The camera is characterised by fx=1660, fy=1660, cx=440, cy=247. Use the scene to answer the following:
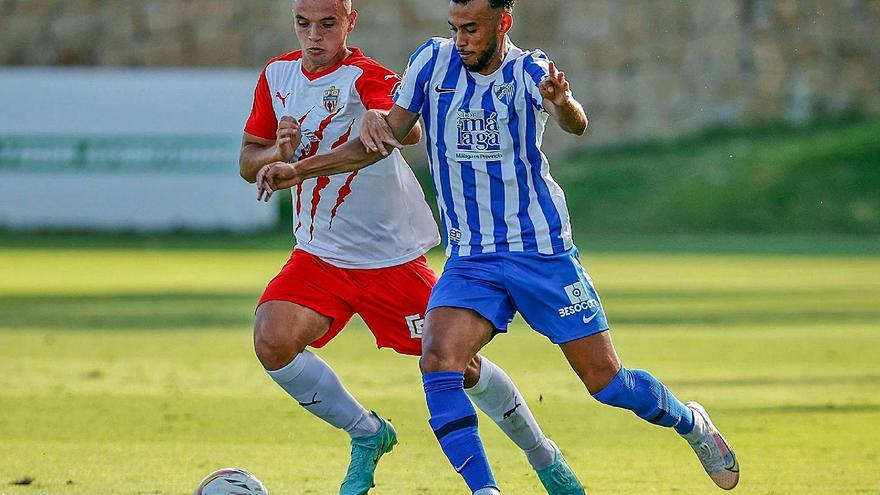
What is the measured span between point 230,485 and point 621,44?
1146 inches

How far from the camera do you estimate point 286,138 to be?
21.1ft

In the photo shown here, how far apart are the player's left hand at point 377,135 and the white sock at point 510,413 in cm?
98

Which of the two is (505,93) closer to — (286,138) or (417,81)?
(417,81)

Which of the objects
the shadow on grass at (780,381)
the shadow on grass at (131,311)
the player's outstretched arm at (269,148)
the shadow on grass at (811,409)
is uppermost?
the player's outstretched arm at (269,148)

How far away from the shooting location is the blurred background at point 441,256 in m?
7.89

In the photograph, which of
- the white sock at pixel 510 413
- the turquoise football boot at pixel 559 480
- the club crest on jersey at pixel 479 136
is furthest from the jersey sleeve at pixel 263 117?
the turquoise football boot at pixel 559 480

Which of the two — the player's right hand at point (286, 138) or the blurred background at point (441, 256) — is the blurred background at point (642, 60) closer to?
the blurred background at point (441, 256)

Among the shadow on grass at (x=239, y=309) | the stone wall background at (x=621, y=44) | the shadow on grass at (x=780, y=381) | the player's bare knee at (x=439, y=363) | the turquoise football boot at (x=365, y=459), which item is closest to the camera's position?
the player's bare knee at (x=439, y=363)

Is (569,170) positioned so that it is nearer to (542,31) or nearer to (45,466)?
(542,31)

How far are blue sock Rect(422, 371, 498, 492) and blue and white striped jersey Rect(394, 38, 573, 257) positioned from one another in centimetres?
55

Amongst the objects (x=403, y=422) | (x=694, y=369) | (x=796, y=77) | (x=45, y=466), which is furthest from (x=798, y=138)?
(x=45, y=466)

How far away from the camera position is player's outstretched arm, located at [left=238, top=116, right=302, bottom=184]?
6438 millimetres

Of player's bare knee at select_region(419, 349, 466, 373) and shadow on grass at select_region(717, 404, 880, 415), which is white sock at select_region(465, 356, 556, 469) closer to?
player's bare knee at select_region(419, 349, 466, 373)

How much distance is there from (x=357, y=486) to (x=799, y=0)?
29.5 m
